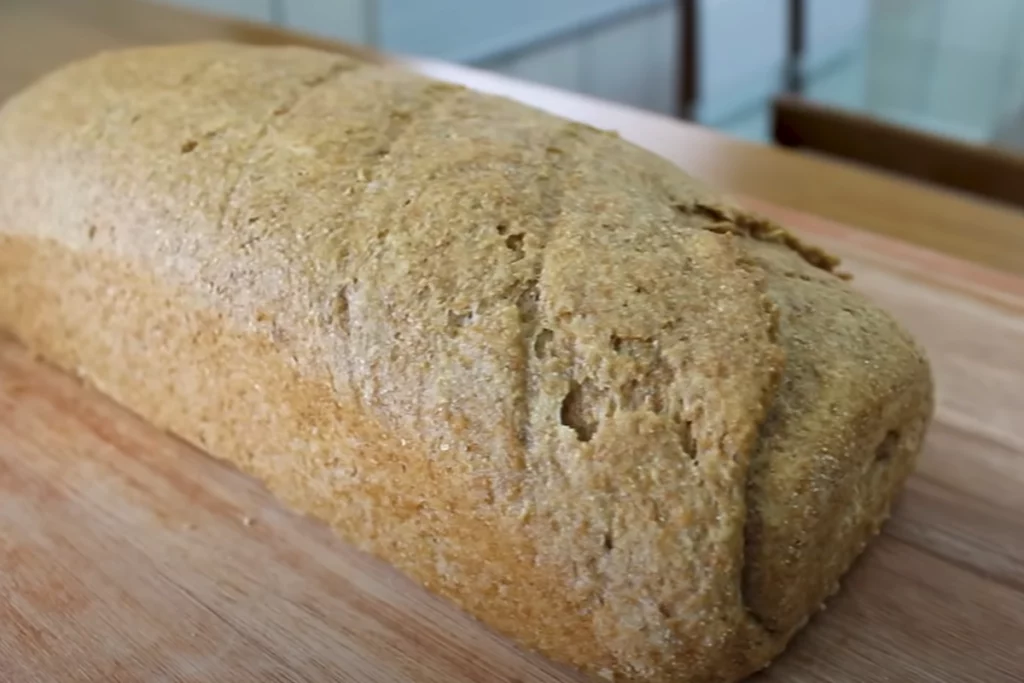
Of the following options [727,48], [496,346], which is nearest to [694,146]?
[496,346]

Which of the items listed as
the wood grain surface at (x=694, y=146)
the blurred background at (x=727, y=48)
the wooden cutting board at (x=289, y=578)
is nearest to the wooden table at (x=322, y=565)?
the wooden cutting board at (x=289, y=578)

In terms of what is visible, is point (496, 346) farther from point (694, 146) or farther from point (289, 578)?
point (694, 146)

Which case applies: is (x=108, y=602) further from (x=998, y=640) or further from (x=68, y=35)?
(x=68, y=35)

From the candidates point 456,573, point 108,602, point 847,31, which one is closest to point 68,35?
point 108,602

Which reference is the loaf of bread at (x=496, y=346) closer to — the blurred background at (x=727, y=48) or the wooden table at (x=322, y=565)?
the wooden table at (x=322, y=565)

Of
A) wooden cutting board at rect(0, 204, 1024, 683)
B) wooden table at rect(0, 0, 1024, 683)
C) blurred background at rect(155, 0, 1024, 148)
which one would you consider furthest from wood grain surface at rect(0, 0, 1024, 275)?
blurred background at rect(155, 0, 1024, 148)
